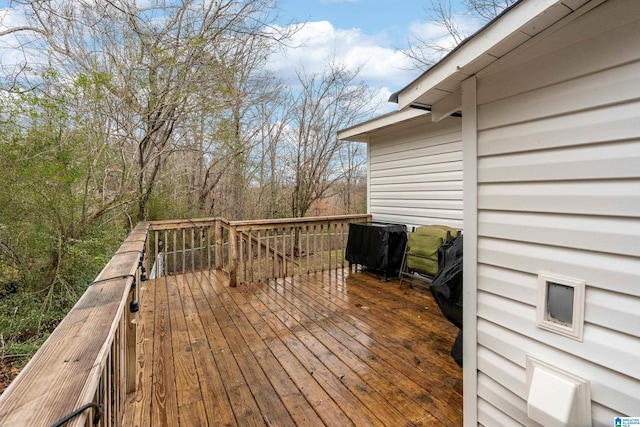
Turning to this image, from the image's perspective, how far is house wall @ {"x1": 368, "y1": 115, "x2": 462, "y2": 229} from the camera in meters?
4.00

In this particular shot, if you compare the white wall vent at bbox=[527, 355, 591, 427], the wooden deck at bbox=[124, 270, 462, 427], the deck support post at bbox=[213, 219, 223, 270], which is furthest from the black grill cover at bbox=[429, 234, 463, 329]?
the deck support post at bbox=[213, 219, 223, 270]

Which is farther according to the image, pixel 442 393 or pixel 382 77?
pixel 382 77

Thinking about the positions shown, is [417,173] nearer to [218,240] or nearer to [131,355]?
[218,240]

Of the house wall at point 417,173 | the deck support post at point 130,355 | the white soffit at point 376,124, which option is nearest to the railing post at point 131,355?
the deck support post at point 130,355

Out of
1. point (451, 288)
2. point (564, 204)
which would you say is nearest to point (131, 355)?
point (451, 288)

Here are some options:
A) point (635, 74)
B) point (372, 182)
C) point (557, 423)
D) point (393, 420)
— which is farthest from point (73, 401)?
point (372, 182)

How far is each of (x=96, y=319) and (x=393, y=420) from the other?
166 centimetres

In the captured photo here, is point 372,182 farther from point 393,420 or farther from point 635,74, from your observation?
point 635,74

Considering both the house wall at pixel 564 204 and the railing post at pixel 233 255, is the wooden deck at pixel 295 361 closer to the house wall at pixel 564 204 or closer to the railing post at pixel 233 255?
the railing post at pixel 233 255

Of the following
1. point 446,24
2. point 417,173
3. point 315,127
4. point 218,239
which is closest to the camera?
point 417,173

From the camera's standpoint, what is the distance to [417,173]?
4.55 meters

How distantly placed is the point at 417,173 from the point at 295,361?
325 cm

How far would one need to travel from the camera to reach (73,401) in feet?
2.09

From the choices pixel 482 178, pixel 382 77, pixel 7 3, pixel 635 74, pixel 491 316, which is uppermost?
pixel 382 77
